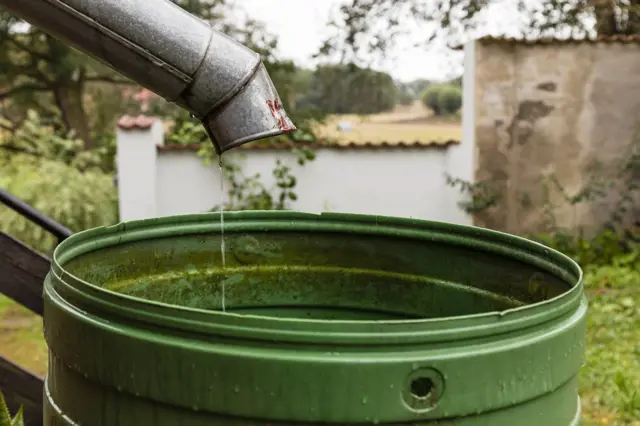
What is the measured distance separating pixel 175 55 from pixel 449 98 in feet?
25.7

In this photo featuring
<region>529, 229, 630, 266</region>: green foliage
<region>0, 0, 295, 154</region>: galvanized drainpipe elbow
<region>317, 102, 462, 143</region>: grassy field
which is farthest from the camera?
<region>317, 102, 462, 143</region>: grassy field

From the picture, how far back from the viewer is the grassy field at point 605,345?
3.47 meters

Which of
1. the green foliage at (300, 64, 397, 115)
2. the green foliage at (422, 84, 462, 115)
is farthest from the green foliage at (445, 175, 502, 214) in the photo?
the green foliage at (300, 64, 397, 115)

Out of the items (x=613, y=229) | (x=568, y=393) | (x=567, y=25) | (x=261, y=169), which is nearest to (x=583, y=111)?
(x=613, y=229)

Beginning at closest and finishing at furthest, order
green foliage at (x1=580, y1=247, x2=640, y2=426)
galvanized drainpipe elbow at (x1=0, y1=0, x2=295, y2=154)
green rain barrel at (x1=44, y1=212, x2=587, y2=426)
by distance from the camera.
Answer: green rain barrel at (x1=44, y1=212, x2=587, y2=426)
galvanized drainpipe elbow at (x1=0, y1=0, x2=295, y2=154)
green foliage at (x1=580, y1=247, x2=640, y2=426)

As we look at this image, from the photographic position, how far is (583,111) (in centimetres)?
622

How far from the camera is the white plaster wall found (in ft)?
20.0

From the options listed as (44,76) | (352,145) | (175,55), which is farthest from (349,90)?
(175,55)

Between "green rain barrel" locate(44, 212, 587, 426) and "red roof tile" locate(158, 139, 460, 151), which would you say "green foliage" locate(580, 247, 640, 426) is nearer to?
"red roof tile" locate(158, 139, 460, 151)

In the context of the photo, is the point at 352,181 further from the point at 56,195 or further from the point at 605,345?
the point at 605,345

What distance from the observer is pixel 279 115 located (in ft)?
4.27

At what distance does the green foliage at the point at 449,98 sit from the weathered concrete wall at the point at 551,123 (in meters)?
2.16

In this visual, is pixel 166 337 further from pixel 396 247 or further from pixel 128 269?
pixel 396 247

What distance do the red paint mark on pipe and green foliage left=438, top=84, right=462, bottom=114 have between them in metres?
7.25
